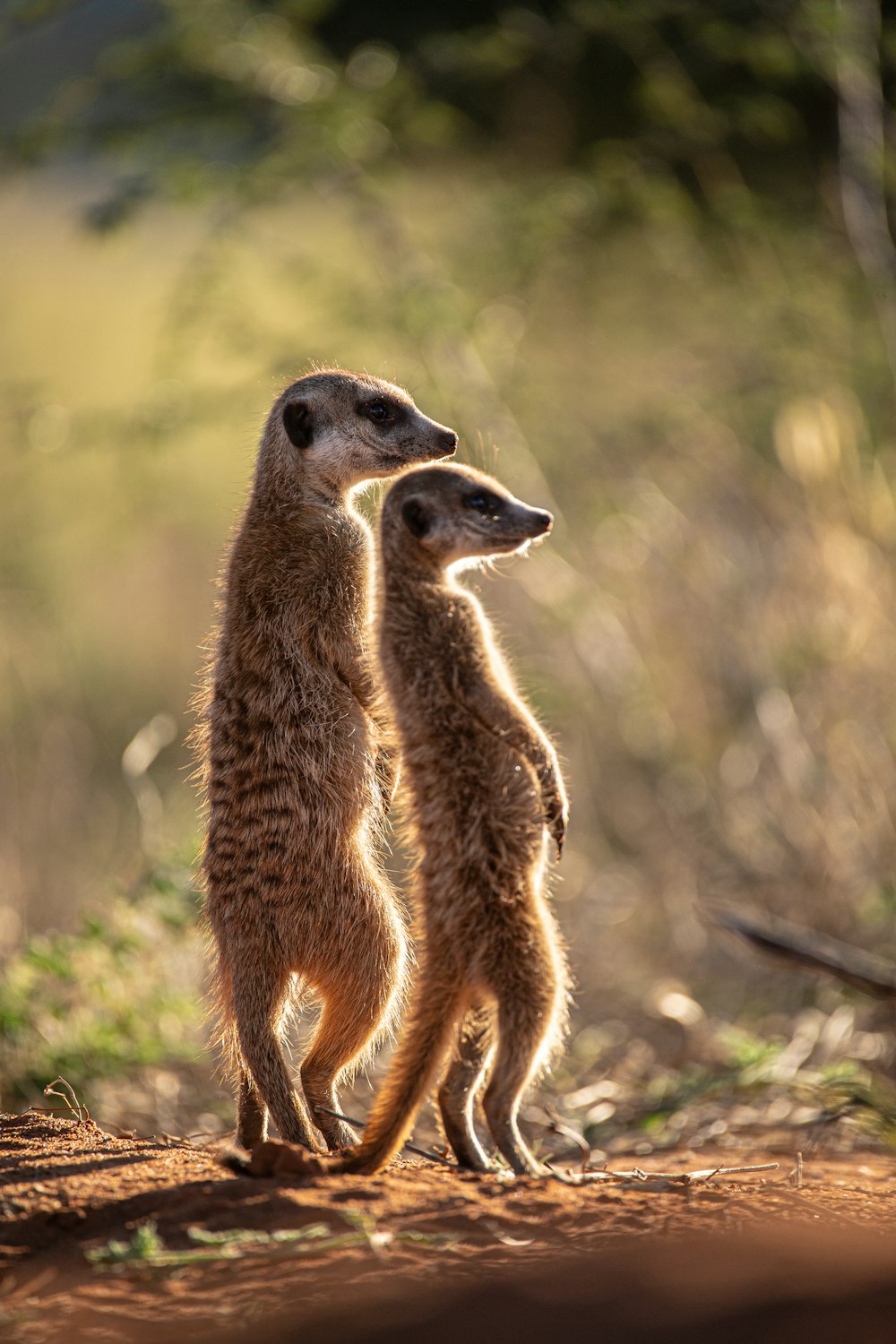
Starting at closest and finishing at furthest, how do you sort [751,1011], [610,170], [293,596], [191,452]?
[293,596] → [751,1011] → [610,170] → [191,452]

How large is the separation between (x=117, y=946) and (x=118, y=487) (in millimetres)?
4381

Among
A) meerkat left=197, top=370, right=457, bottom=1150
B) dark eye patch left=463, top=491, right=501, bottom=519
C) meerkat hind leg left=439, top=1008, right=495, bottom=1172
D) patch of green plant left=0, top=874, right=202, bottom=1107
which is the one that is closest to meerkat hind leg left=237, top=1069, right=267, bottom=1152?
meerkat left=197, top=370, right=457, bottom=1150

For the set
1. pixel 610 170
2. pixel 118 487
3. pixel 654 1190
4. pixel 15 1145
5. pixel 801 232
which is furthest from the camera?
pixel 801 232

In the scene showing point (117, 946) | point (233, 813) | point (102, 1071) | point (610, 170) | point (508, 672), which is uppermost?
point (610, 170)

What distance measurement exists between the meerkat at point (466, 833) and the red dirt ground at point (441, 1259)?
0.18m

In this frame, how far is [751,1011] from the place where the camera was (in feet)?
18.0

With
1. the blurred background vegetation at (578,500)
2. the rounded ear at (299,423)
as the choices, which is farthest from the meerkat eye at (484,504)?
the blurred background vegetation at (578,500)

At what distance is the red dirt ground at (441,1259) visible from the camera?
1.86 metres

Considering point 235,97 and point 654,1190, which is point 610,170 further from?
point 654,1190

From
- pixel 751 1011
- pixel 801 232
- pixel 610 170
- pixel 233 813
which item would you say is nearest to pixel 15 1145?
pixel 233 813

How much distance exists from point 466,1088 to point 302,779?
73 centimetres

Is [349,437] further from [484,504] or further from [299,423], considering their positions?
[484,504]

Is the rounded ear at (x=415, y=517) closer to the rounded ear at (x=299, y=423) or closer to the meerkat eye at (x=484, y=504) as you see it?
the meerkat eye at (x=484, y=504)

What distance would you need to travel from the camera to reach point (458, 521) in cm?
297
